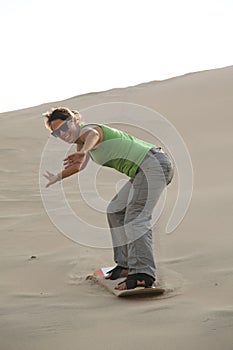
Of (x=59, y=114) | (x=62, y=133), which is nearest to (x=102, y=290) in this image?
(x=62, y=133)

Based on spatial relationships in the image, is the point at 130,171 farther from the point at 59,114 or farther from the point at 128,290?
the point at 128,290

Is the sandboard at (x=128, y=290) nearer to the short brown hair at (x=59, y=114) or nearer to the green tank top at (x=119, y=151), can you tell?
the green tank top at (x=119, y=151)

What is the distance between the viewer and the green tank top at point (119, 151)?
4129 millimetres

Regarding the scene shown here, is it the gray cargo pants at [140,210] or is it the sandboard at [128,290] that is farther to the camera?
the gray cargo pants at [140,210]

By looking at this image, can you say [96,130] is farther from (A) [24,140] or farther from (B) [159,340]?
(A) [24,140]

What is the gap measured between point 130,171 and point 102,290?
0.73 metres

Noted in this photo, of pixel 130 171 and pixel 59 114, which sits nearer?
pixel 59 114

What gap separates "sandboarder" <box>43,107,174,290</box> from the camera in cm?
406

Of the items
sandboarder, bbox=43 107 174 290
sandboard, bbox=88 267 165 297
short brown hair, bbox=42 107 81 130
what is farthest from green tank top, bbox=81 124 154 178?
sandboard, bbox=88 267 165 297

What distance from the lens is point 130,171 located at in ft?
14.0

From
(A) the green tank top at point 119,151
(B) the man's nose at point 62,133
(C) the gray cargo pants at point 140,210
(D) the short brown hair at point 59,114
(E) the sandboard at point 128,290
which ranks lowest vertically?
(E) the sandboard at point 128,290

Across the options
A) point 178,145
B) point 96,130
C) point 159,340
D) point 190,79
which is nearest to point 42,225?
point 96,130

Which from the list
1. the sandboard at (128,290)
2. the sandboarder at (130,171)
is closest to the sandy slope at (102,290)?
the sandboard at (128,290)

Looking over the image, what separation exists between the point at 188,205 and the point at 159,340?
14.0 ft
